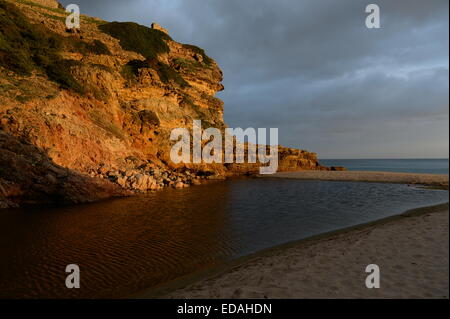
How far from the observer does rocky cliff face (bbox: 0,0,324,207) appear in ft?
58.5

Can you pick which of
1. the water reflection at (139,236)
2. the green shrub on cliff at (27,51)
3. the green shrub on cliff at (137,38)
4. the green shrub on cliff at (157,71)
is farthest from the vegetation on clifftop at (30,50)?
the water reflection at (139,236)

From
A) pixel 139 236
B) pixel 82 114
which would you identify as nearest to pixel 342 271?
pixel 139 236

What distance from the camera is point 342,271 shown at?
6348mm

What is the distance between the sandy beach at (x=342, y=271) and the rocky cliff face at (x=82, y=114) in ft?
52.2

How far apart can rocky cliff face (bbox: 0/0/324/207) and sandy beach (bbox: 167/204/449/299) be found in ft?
52.2

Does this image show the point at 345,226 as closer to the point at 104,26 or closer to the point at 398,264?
the point at 398,264

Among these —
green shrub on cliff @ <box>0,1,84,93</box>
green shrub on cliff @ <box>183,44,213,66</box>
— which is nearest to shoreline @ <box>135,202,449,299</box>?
green shrub on cliff @ <box>0,1,84,93</box>

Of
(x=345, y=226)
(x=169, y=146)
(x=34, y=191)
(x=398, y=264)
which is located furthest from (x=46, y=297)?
(x=169, y=146)

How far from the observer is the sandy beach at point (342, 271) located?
17.4 feet

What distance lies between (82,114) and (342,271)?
29.3 metres

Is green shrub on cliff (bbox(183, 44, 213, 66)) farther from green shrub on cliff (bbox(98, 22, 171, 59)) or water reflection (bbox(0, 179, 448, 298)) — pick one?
water reflection (bbox(0, 179, 448, 298))

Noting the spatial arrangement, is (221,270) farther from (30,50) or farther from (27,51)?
(30,50)

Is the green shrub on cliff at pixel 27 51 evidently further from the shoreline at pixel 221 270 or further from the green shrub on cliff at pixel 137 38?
the shoreline at pixel 221 270

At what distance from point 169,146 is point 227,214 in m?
24.3
